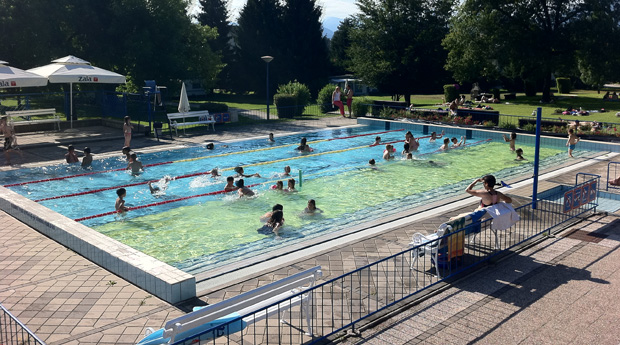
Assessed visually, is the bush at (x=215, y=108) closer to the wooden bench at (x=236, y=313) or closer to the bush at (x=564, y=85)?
the wooden bench at (x=236, y=313)

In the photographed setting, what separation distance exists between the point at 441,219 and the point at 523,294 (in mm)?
3911

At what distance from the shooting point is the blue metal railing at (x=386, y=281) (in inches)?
283

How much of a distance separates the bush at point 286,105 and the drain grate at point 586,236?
76.3 ft

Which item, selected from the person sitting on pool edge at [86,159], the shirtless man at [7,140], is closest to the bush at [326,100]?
the person sitting on pool edge at [86,159]

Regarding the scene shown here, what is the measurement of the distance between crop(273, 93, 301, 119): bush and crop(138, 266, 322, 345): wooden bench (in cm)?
2596

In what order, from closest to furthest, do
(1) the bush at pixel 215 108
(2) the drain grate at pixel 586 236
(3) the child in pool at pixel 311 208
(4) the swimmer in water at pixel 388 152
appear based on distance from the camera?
1. (2) the drain grate at pixel 586 236
2. (3) the child in pool at pixel 311 208
3. (4) the swimmer in water at pixel 388 152
4. (1) the bush at pixel 215 108

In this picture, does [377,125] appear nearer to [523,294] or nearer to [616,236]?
[616,236]

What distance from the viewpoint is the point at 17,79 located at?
21.9 m

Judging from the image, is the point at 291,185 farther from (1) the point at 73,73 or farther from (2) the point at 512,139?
(1) the point at 73,73

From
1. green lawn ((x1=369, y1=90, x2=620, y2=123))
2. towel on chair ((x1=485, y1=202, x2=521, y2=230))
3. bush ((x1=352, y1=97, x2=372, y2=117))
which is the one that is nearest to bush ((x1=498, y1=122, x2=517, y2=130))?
green lawn ((x1=369, y1=90, x2=620, y2=123))

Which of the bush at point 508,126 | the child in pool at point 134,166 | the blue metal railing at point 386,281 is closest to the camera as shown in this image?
the blue metal railing at point 386,281

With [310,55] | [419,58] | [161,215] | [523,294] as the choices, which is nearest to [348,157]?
[161,215]

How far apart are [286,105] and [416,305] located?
26.3 m

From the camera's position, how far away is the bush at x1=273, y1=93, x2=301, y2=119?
33.3m
